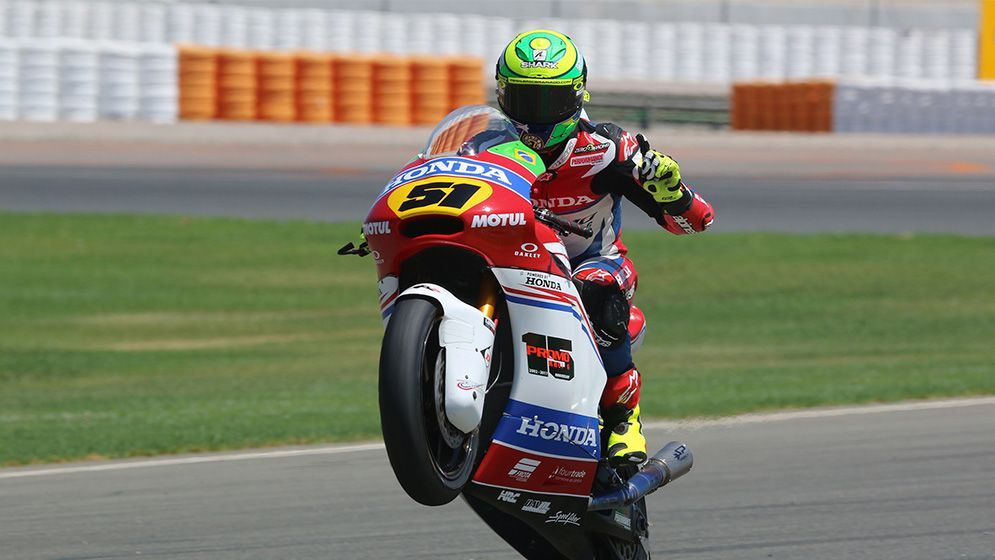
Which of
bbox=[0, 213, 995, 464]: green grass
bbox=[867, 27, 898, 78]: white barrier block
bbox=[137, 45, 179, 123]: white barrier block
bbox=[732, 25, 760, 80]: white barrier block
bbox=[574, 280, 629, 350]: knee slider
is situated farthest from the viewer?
bbox=[732, 25, 760, 80]: white barrier block

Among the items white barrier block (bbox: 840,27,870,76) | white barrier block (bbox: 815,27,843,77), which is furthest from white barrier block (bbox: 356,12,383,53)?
white barrier block (bbox: 840,27,870,76)

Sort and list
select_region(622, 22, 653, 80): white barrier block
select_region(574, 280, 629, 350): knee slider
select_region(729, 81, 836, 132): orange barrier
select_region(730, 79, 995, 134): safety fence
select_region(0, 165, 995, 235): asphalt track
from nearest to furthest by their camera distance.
A: 1. select_region(574, 280, 629, 350): knee slider
2. select_region(0, 165, 995, 235): asphalt track
3. select_region(730, 79, 995, 134): safety fence
4. select_region(729, 81, 836, 132): orange barrier
5. select_region(622, 22, 653, 80): white barrier block

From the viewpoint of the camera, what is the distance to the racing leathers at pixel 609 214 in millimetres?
5078

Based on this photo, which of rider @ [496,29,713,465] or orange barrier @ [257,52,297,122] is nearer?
rider @ [496,29,713,465]

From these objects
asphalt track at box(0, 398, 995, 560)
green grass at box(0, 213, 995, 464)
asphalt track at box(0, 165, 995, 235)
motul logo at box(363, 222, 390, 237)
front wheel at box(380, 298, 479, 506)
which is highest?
motul logo at box(363, 222, 390, 237)

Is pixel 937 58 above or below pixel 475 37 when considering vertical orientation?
below

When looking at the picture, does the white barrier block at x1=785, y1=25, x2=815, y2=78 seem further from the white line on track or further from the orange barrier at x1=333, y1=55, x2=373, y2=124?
the white line on track

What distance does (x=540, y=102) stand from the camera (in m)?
4.83

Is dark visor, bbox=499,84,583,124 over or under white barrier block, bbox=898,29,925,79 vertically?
over

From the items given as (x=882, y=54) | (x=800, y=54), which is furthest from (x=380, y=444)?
(x=882, y=54)

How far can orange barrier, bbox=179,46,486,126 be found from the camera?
2706cm

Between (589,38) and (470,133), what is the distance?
30696 millimetres

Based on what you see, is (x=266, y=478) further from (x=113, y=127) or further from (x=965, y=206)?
(x=113, y=127)

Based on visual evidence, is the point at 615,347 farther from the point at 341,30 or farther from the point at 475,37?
the point at 475,37
